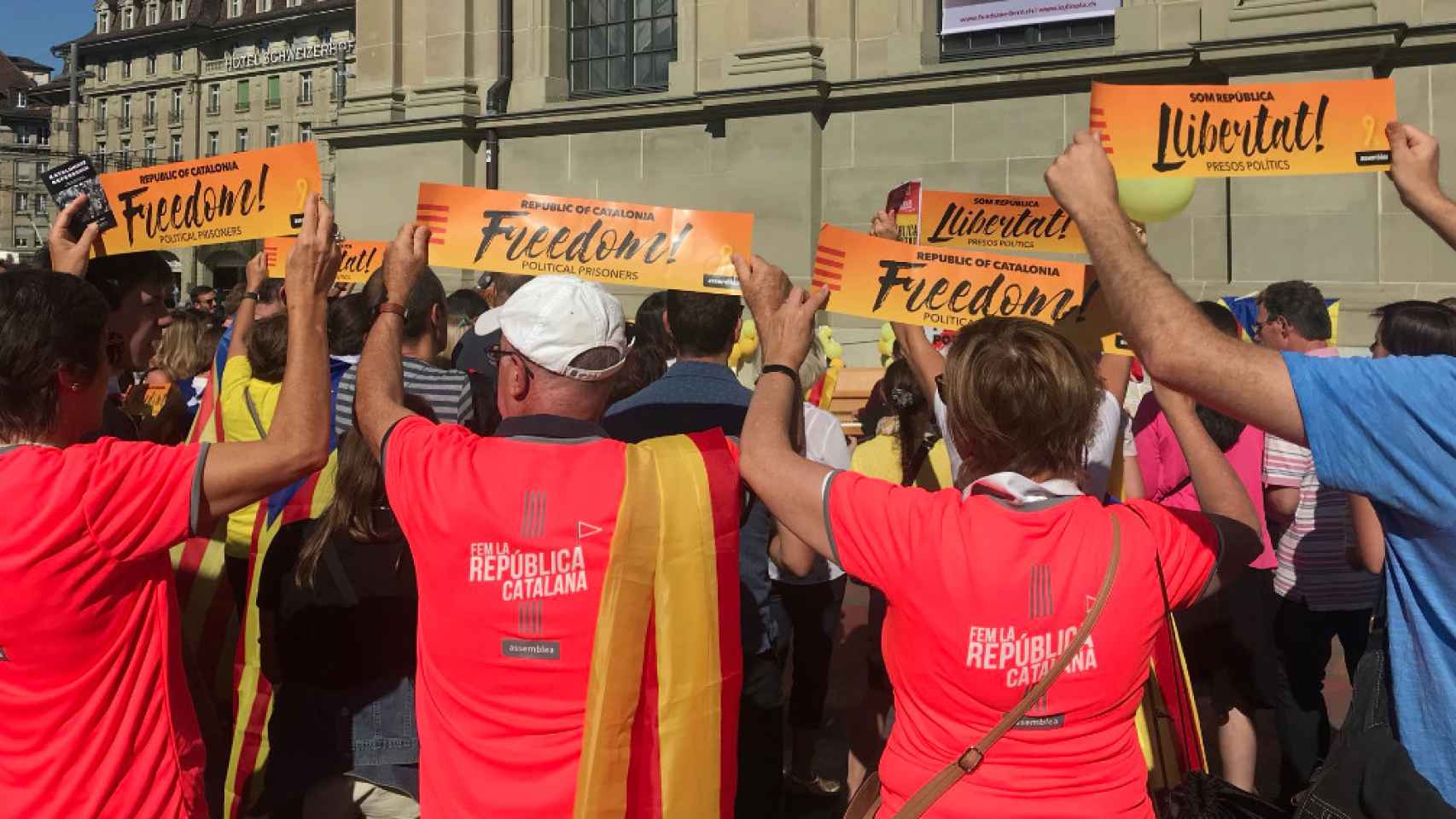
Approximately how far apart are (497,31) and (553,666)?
14.4 m

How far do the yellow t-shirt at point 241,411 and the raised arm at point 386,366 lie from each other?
5.70 feet

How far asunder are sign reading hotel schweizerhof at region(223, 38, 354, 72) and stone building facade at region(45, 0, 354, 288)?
0.06 metres

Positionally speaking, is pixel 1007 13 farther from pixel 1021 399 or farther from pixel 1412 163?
pixel 1021 399

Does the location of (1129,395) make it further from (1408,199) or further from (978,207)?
(1408,199)

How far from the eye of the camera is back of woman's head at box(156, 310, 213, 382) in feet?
23.2

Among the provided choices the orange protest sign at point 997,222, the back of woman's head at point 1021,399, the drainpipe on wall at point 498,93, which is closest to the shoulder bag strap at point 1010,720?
the back of woman's head at point 1021,399

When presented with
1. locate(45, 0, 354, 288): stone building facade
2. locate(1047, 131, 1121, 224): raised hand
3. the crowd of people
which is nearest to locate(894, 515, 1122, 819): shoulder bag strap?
the crowd of people

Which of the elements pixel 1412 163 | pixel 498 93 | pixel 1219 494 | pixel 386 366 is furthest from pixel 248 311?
pixel 498 93

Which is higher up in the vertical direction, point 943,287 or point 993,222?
point 993,222

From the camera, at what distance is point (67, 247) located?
11.5 ft

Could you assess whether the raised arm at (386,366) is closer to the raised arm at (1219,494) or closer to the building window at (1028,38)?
the raised arm at (1219,494)

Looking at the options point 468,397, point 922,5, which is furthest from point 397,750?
point 922,5

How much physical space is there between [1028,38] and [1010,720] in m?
11.9

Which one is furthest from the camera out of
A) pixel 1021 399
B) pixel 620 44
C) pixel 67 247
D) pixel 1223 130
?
pixel 620 44
